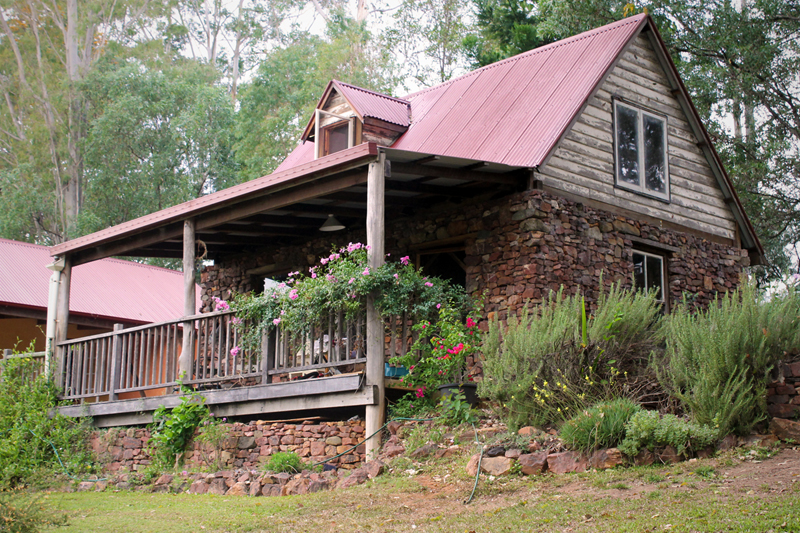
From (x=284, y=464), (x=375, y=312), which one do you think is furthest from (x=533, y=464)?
(x=284, y=464)

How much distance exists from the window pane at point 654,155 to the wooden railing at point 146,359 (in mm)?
6499

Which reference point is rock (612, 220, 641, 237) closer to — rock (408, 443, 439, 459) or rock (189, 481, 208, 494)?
rock (408, 443, 439, 459)

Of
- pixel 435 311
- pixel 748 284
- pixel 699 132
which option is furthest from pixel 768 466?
pixel 699 132

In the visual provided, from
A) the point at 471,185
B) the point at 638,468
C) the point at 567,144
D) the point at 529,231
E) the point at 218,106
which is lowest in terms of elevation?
the point at 638,468

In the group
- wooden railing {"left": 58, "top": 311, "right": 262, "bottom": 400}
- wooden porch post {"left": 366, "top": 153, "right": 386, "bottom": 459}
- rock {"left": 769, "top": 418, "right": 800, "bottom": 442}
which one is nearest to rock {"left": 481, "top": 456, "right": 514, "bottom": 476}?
wooden porch post {"left": 366, "top": 153, "right": 386, "bottom": 459}

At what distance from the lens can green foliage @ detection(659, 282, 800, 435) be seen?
6.62 metres

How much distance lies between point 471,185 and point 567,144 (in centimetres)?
165

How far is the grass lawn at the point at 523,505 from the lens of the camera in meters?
5.24

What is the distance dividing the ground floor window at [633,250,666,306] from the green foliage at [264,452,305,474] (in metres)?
5.79

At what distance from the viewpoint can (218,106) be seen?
28.4 meters

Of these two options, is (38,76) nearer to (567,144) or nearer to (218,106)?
(218,106)

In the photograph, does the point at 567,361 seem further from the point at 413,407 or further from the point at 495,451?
the point at 413,407

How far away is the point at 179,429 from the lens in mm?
10164

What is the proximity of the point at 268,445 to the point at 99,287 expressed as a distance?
11.0m
